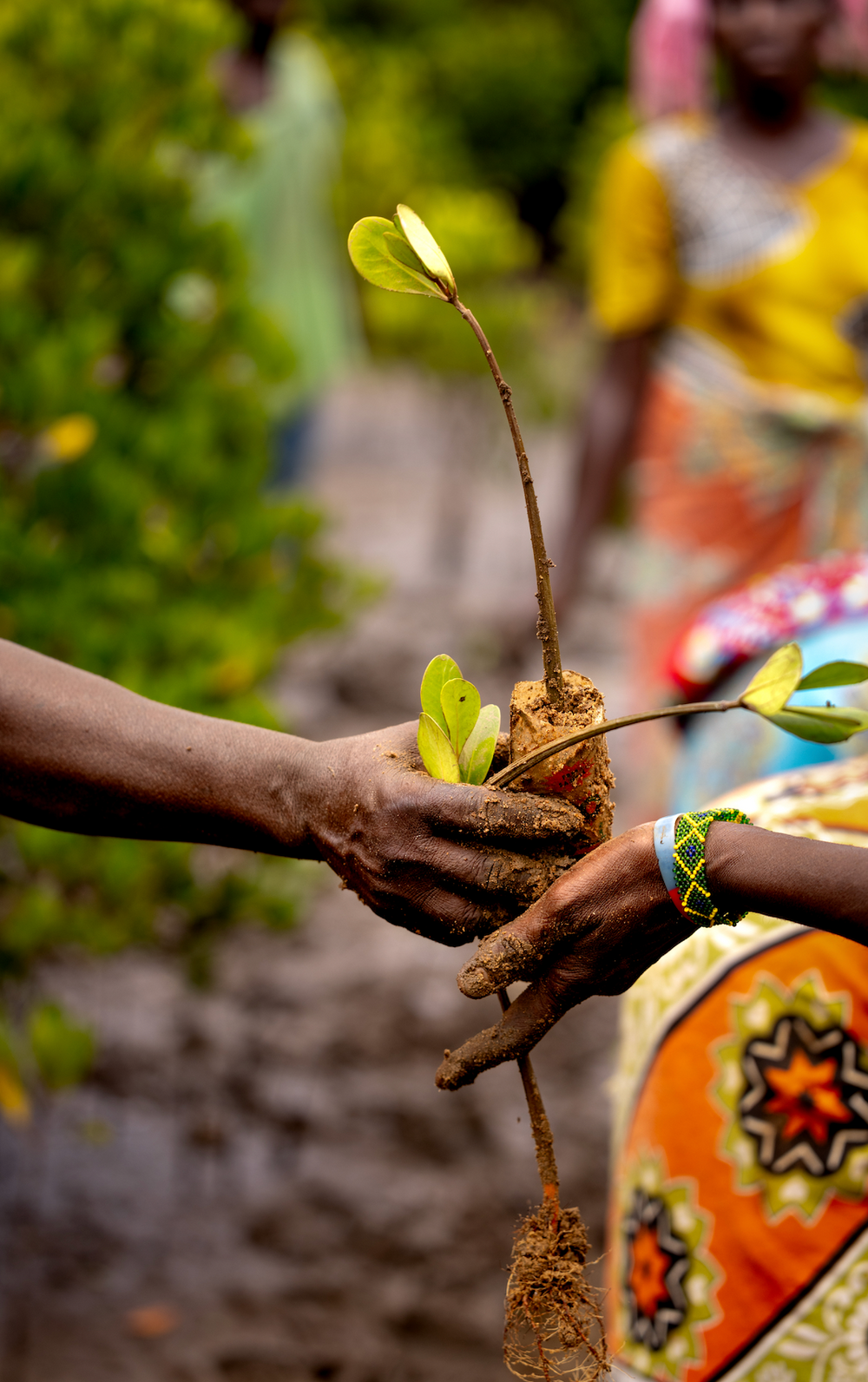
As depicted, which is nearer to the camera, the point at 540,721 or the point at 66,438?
the point at 540,721

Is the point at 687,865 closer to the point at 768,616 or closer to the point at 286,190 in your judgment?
the point at 768,616

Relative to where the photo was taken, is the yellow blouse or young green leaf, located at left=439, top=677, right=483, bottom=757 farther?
the yellow blouse

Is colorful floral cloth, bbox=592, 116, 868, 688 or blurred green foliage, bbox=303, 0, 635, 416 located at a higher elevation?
blurred green foliage, bbox=303, 0, 635, 416

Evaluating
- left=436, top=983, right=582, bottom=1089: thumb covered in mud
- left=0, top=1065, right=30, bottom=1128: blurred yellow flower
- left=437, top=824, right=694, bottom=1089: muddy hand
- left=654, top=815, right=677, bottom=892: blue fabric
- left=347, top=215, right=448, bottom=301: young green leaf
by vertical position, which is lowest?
left=436, top=983, right=582, bottom=1089: thumb covered in mud

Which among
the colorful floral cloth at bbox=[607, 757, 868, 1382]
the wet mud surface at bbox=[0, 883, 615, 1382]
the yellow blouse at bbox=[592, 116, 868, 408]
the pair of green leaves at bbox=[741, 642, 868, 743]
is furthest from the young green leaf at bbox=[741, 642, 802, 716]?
the yellow blouse at bbox=[592, 116, 868, 408]

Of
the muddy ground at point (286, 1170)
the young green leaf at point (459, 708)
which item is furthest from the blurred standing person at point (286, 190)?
the young green leaf at point (459, 708)

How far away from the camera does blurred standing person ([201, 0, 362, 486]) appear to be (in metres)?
3.80

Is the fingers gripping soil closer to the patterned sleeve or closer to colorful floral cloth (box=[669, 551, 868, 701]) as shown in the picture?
colorful floral cloth (box=[669, 551, 868, 701])

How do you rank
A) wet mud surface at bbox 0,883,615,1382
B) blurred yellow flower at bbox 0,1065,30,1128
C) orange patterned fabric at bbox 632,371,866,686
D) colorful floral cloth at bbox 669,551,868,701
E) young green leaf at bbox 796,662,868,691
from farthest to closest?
orange patterned fabric at bbox 632,371,866,686, wet mud surface at bbox 0,883,615,1382, blurred yellow flower at bbox 0,1065,30,1128, colorful floral cloth at bbox 669,551,868,701, young green leaf at bbox 796,662,868,691

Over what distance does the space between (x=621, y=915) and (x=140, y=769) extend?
47 centimetres

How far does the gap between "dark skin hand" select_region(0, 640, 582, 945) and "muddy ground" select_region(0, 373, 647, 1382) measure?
172 centimetres

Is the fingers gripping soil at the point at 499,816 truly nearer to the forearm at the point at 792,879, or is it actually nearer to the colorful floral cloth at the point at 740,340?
the forearm at the point at 792,879

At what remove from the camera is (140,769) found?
1222 mm

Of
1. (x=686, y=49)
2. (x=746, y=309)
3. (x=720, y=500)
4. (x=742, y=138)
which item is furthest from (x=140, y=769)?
(x=686, y=49)
